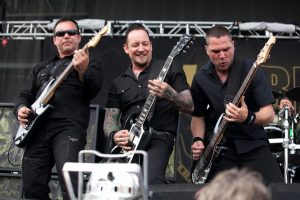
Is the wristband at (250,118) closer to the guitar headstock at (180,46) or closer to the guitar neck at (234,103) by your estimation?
the guitar neck at (234,103)

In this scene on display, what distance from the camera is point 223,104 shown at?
3436 millimetres

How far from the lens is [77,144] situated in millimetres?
3332

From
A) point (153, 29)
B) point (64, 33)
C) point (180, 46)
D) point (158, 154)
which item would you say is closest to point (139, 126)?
point (158, 154)

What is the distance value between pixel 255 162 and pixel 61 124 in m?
1.35

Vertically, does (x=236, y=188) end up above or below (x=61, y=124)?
below

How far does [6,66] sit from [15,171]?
244 centimetres

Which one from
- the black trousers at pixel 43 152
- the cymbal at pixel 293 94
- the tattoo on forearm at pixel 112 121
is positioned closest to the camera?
the black trousers at pixel 43 152

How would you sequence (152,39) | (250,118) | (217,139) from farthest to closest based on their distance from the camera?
1. (152,39)
2. (217,139)
3. (250,118)

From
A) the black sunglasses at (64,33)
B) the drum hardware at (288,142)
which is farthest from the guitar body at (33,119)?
the drum hardware at (288,142)

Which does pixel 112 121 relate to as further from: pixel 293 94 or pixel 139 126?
pixel 293 94

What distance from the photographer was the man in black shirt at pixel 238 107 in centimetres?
330

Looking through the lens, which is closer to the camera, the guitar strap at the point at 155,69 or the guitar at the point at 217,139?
the guitar at the point at 217,139

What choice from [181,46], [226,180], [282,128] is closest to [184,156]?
[282,128]

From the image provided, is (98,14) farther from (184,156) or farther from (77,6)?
(184,156)
